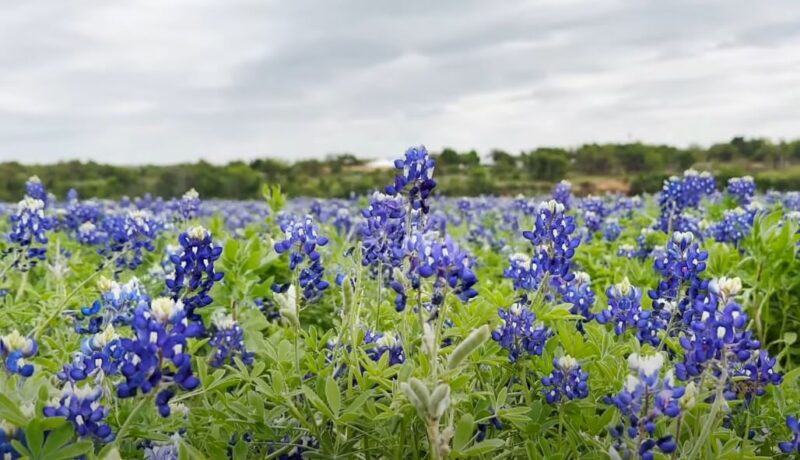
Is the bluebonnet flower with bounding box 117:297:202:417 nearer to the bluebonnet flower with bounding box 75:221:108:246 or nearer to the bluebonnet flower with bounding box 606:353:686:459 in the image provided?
the bluebonnet flower with bounding box 606:353:686:459

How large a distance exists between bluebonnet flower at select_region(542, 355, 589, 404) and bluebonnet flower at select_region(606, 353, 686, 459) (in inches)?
14.2

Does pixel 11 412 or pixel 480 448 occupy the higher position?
pixel 11 412

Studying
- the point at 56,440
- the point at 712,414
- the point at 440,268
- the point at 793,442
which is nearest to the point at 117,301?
the point at 56,440

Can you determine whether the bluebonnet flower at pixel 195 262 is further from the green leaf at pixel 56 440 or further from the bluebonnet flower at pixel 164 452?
the green leaf at pixel 56 440

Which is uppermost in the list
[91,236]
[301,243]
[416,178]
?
[416,178]

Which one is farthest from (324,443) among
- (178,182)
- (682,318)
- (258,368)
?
(178,182)

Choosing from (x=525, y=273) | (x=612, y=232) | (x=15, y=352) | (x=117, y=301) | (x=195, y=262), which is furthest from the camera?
(x=612, y=232)

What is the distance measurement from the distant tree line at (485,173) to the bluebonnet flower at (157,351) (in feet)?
63.0

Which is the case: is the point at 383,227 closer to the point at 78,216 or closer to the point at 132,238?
the point at 132,238

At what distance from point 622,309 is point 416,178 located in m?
0.90

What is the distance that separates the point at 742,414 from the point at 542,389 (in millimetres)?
827

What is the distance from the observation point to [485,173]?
898 inches

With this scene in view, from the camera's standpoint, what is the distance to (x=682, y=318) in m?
2.89

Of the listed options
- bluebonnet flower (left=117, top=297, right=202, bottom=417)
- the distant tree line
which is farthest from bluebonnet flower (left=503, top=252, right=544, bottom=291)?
the distant tree line
